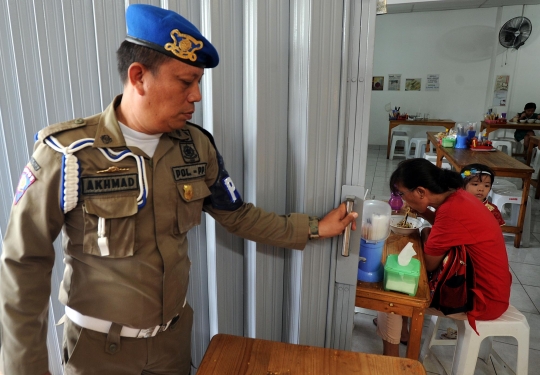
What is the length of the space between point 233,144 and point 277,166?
16 centimetres

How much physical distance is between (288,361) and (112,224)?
0.56 metres

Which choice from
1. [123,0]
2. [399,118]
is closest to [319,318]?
[123,0]

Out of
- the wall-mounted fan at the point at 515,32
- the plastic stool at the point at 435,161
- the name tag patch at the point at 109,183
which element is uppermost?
the wall-mounted fan at the point at 515,32

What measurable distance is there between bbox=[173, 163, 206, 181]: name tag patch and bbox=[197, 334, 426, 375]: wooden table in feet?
1.48

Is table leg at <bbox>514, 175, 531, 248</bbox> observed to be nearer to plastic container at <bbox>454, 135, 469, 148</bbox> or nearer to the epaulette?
plastic container at <bbox>454, 135, 469, 148</bbox>

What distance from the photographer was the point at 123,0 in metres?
1.12

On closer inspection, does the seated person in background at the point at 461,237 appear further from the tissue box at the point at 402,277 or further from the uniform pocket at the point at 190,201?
the uniform pocket at the point at 190,201

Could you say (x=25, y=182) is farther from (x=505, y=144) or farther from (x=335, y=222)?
(x=505, y=144)

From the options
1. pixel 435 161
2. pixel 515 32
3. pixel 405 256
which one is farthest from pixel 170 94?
pixel 515 32

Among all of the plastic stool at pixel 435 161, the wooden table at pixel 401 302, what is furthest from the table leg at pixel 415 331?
the plastic stool at pixel 435 161

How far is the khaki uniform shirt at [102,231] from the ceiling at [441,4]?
282 inches

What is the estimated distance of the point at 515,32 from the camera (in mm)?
7082

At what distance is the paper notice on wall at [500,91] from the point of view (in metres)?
7.43

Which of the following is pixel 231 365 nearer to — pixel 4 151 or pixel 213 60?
pixel 213 60
